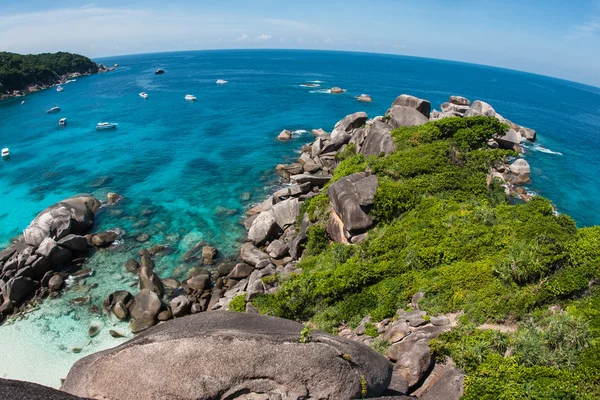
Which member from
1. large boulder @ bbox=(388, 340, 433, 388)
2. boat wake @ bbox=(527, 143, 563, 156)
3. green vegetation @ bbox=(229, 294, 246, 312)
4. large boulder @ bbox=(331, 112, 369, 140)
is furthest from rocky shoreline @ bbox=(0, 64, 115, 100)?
boat wake @ bbox=(527, 143, 563, 156)

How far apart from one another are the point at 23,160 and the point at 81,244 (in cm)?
3243

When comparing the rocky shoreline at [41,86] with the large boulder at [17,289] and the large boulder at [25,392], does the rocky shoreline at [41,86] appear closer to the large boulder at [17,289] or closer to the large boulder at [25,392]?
the large boulder at [17,289]

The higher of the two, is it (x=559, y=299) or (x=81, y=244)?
(x=559, y=299)

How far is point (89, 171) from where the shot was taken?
46656mm

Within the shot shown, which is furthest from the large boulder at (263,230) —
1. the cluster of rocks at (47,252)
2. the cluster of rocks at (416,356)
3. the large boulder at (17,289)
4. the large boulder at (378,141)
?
the large boulder at (17,289)

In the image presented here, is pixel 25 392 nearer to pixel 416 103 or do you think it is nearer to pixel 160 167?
pixel 160 167

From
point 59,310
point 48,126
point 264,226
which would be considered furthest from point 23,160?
point 264,226

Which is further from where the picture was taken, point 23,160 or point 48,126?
point 48,126

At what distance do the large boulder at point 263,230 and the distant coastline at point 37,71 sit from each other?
105949mm

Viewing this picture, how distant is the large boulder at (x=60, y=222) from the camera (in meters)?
29.8

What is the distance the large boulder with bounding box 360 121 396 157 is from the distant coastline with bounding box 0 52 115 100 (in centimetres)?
10969

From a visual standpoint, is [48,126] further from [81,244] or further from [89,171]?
[81,244]

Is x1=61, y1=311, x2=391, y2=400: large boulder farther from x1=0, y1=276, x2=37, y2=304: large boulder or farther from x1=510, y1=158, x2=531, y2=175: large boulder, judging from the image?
x1=510, y1=158, x2=531, y2=175: large boulder

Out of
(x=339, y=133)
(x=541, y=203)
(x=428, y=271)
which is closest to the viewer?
(x=428, y=271)
